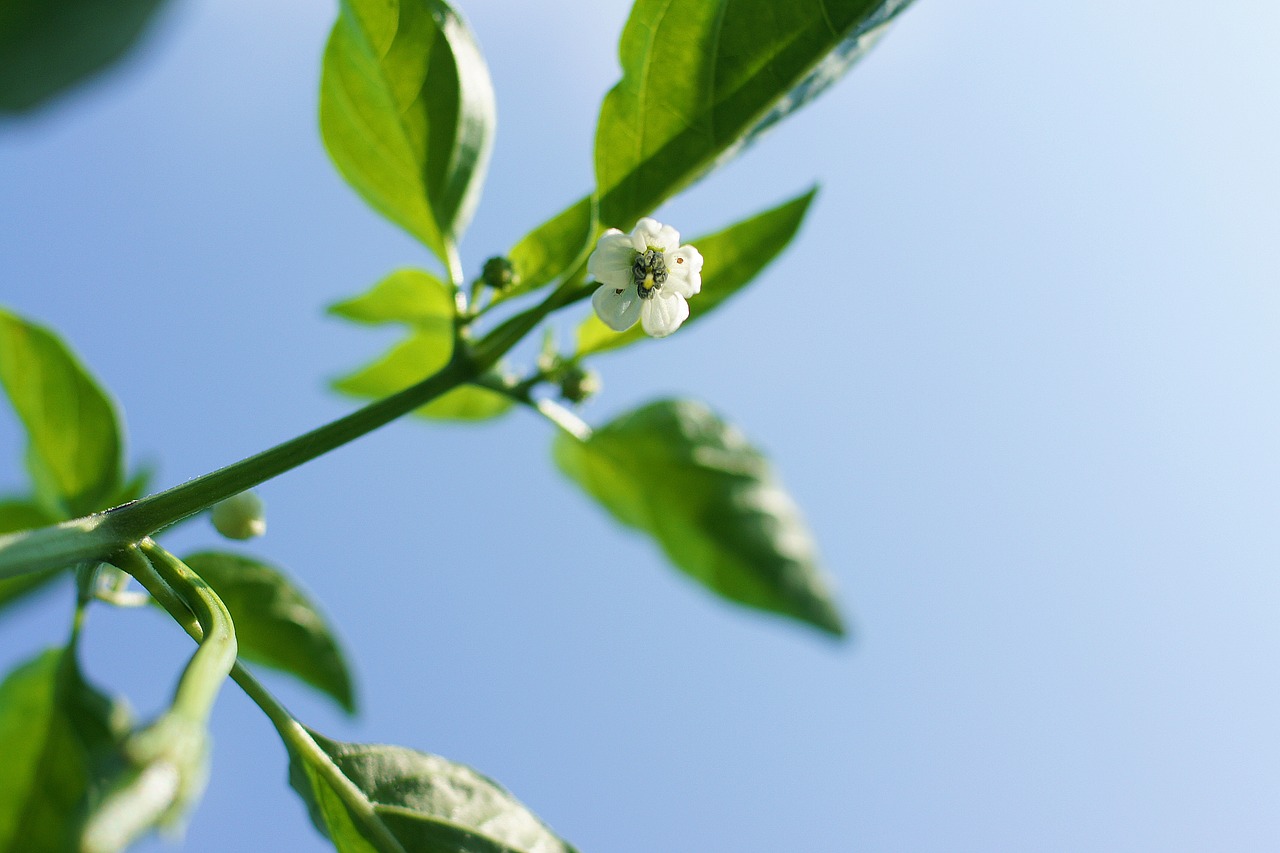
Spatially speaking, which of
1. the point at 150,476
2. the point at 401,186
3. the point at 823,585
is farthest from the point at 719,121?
the point at 150,476

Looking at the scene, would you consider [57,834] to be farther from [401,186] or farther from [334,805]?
[401,186]

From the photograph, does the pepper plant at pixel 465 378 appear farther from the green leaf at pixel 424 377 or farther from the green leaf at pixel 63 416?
the green leaf at pixel 424 377

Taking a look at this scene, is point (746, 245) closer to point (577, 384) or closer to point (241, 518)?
point (577, 384)

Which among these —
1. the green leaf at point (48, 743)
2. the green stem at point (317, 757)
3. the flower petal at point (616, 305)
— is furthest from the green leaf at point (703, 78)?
the green leaf at point (48, 743)

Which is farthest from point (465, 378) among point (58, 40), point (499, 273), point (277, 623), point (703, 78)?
point (58, 40)

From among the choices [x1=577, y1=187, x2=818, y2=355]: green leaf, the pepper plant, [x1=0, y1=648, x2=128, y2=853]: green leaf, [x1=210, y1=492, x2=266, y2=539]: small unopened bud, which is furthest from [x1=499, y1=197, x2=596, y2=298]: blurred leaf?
[x1=0, y1=648, x2=128, y2=853]: green leaf

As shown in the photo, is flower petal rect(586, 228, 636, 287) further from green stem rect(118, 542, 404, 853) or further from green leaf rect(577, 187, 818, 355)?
green stem rect(118, 542, 404, 853)
